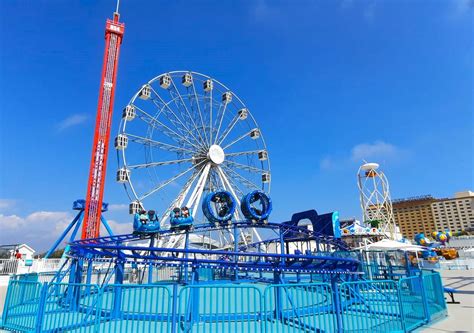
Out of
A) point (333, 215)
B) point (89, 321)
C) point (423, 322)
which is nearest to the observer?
point (89, 321)

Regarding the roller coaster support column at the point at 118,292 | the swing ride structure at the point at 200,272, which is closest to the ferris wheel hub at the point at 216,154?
the swing ride structure at the point at 200,272

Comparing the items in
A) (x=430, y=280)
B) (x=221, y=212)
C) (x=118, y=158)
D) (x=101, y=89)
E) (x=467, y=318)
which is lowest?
(x=467, y=318)

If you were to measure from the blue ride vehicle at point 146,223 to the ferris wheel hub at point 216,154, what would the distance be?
42.0ft

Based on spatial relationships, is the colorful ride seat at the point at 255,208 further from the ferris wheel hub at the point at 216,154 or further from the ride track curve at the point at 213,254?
the ferris wheel hub at the point at 216,154

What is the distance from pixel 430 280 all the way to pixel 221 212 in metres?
7.08

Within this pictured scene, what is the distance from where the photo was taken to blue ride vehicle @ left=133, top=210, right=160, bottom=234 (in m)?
10.7

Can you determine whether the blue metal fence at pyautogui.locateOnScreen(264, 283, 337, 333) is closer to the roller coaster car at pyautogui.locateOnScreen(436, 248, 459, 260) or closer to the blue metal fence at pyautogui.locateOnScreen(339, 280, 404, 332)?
the blue metal fence at pyautogui.locateOnScreen(339, 280, 404, 332)

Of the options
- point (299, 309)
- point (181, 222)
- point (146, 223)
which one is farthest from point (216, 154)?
point (299, 309)

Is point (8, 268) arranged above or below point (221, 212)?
below

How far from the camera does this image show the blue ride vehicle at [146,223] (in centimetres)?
1073

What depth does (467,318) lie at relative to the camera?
742cm

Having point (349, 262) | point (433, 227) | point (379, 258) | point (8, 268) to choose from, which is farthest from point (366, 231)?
point (433, 227)

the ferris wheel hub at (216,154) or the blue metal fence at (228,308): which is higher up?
the ferris wheel hub at (216,154)

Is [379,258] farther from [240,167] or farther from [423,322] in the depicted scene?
[423,322]
